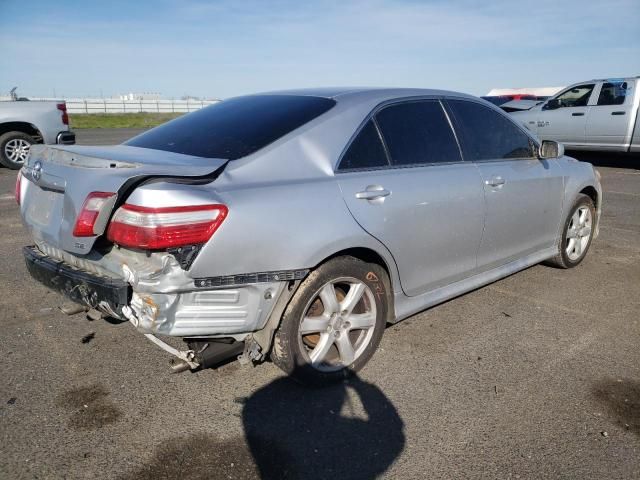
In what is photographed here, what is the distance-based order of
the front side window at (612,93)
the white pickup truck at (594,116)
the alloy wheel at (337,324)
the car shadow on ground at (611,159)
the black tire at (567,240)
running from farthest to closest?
the car shadow on ground at (611,159)
the front side window at (612,93)
the white pickup truck at (594,116)
the black tire at (567,240)
the alloy wheel at (337,324)

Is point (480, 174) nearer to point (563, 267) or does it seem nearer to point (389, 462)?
point (563, 267)

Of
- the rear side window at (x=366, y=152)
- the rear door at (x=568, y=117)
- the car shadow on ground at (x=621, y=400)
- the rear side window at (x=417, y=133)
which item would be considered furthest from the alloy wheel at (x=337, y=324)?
the rear door at (x=568, y=117)

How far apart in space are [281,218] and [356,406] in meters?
1.07

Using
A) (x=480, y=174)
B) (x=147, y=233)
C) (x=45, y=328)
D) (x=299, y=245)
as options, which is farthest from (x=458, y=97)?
(x=45, y=328)

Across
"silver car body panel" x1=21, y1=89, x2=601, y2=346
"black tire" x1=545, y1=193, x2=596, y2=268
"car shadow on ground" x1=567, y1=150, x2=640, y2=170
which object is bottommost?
"car shadow on ground" x1=567, y1=150, x2=640, y2=170

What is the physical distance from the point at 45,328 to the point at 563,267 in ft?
14.1

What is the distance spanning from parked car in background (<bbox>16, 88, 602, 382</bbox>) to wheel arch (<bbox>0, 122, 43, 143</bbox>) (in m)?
8.86

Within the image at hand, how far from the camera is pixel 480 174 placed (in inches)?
150

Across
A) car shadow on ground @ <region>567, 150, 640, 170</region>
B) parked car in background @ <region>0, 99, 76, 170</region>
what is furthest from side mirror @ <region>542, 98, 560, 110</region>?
parked car in background @ <region>0, 99, 76, 170</region>

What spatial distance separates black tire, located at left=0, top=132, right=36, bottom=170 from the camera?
1084 cm

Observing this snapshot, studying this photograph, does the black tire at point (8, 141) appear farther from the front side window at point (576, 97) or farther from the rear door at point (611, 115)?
the rear door at point (611, 115)

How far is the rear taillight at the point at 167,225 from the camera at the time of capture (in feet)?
7.90

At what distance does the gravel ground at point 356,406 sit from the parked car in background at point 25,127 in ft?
26.5

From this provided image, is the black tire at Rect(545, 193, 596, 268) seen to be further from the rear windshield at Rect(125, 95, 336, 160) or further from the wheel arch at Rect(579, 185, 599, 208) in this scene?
the rear windshield at Rect(125, 95, 336, 160)
